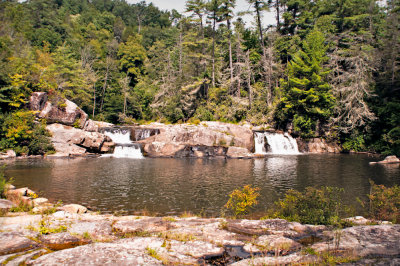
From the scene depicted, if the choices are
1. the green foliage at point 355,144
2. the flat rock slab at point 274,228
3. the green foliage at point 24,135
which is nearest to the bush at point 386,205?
the flat rock slab at point 274,228

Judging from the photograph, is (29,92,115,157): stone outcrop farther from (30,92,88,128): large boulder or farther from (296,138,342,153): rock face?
(296,138,342,153): rock face

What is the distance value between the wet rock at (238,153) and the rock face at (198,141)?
0.22m

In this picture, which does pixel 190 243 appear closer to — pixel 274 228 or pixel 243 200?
pixel 274 228

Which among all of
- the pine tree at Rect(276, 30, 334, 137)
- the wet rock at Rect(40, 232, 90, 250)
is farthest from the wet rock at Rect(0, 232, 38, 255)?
the pine tree at Rect(276, 30, 334, 137)

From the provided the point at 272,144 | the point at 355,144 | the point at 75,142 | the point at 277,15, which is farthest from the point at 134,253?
the point at 277,15

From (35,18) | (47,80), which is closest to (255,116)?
(47,80)

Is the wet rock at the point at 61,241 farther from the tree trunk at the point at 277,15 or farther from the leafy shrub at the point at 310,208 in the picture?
the tree trunk at the point at 277,15

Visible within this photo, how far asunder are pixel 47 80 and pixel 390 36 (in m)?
44.7

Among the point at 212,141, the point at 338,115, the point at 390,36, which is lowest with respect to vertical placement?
the point at 212,141

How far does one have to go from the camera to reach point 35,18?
65500mm

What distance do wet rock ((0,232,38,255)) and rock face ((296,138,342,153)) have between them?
31.3 meters

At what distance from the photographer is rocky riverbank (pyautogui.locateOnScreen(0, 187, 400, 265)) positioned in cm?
410

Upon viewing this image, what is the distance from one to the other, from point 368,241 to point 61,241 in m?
6.23

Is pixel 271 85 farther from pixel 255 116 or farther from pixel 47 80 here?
pixel 47 80
